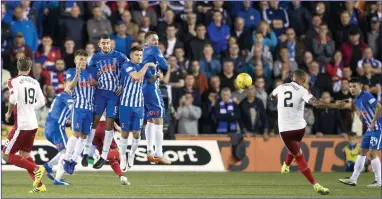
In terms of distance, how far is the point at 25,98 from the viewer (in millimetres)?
15641

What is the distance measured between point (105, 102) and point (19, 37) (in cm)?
678

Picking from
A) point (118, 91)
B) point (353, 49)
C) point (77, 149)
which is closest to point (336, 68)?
point (353, 49)

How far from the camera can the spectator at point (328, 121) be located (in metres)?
23.9

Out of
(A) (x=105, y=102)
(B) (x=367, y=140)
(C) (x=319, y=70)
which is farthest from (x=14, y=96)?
(C) (x=319, y=70)

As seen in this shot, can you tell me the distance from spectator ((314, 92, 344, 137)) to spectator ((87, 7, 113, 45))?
5552 mm

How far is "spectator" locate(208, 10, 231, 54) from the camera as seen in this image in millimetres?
25234

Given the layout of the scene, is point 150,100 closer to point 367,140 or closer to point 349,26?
point 367,140

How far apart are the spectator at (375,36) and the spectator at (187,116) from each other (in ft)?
18.5

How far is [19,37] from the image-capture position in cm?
2350

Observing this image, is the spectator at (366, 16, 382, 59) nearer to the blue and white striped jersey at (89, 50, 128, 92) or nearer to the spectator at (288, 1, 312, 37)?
the spectator at (288, 1, 312, 37)

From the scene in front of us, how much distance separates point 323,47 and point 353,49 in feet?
2.65

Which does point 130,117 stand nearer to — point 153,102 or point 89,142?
point 153,102

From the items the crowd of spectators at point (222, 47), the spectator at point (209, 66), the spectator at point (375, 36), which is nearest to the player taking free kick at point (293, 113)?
the crowd of spectators at point (222, 47)

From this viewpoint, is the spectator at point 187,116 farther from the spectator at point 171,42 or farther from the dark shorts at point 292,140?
the dark shorts at point 292,140
